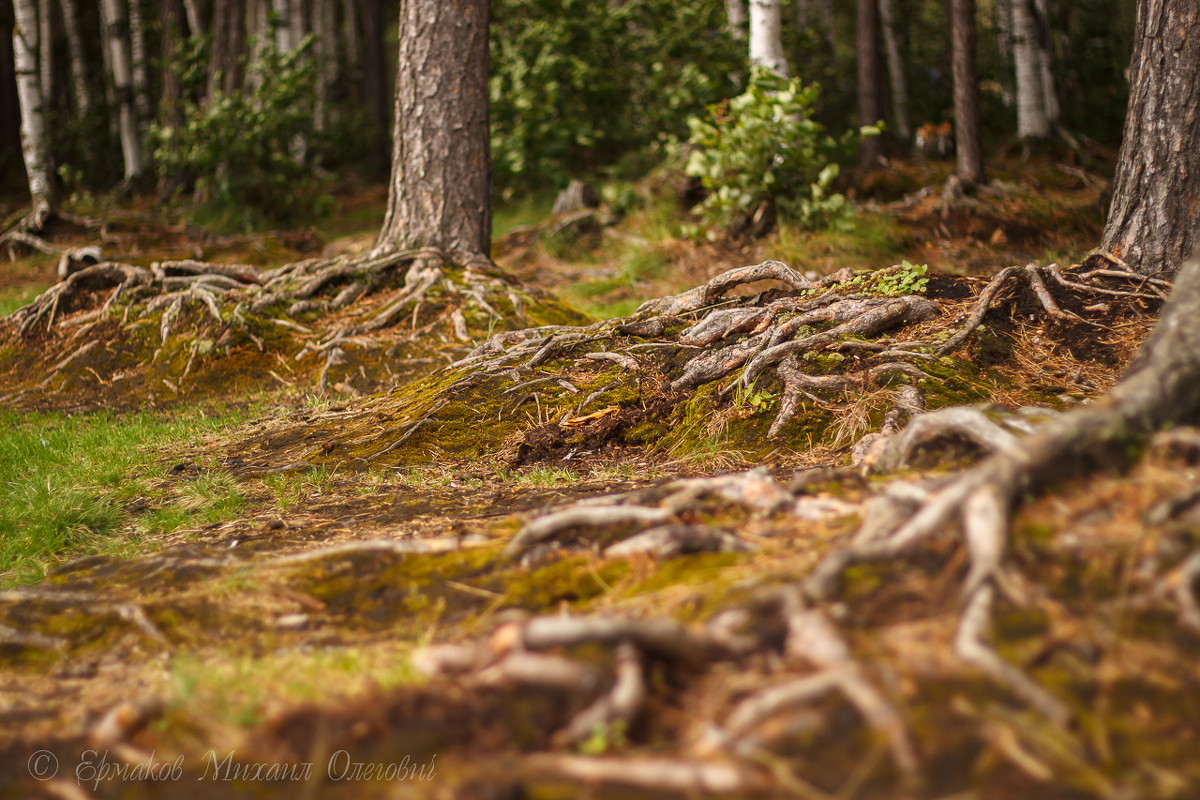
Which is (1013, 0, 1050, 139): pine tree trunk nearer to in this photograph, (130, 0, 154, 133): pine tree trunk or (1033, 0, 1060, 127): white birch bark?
(1033, 0, 1060, 127): white birch bark

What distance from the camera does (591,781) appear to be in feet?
5.38

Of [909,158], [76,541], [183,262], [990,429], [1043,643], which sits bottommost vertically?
[76,541]

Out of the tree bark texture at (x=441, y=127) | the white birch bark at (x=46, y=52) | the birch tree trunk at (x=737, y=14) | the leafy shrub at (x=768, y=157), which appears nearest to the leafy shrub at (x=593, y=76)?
the birch tree trunk at (x=737, y=14)

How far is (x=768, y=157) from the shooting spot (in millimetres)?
8500

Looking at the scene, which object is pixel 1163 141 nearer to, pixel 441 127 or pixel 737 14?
pixel 441 127

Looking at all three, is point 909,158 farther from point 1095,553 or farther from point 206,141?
point 1095,553

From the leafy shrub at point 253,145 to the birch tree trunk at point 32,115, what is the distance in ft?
5.58

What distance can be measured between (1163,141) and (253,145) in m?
12.7

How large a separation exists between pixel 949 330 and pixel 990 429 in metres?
1.92

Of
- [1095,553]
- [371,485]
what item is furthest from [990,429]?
[371,485]

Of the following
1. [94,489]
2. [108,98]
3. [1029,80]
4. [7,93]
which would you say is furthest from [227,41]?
[1029,80]

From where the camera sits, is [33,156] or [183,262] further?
[33,156]

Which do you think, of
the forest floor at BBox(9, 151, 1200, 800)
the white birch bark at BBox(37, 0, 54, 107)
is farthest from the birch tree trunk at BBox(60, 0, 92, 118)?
the forest floor at BBox(9, 151, 1200, 800)

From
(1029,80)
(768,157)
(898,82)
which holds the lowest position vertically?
(768,157)
